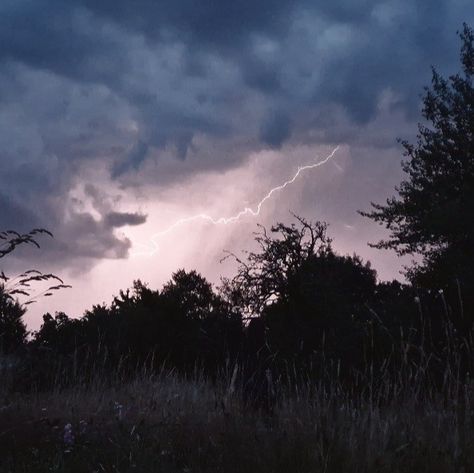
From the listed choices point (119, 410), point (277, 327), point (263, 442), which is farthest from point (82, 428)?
point (277, 327)

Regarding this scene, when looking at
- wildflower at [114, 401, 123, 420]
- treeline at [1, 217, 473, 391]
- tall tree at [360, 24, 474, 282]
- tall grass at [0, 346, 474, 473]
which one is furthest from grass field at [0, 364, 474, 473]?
tall tree at [360, 24, 474, 282]

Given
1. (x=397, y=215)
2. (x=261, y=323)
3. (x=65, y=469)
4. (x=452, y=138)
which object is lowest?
(x=65, y=469)

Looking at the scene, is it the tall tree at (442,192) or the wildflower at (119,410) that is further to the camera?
the tall tree at (442,192)

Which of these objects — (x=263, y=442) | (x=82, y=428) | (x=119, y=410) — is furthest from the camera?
(x=119, y=410)

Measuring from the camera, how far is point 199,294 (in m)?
29.8

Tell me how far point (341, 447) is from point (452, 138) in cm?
1938

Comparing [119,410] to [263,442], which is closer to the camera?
[263,442]

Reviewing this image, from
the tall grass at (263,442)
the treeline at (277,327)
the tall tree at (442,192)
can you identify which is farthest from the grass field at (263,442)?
the tall tree at (442,192)

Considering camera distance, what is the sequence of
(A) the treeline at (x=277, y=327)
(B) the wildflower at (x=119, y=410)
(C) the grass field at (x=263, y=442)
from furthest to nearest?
(A) the treeline at (x=277, y=327), (B) the wildflower at (x=119, y=410), (C) the grass field at (x=263, y=442)

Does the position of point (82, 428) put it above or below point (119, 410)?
below

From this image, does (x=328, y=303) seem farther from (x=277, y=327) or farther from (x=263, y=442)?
(x=263, y=442)

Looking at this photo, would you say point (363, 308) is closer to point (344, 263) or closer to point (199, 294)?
point (344, 263)

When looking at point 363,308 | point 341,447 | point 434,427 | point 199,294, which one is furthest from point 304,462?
point 199,294

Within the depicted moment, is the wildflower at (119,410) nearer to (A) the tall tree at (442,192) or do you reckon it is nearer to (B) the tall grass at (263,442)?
(B) the tall grass at (263,442)
